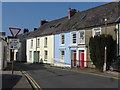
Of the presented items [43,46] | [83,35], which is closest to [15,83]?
[83,35]

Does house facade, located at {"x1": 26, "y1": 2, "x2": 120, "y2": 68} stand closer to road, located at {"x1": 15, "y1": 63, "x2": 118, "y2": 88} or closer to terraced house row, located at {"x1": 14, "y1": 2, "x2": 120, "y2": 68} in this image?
terraced house row, located at {"x1": 14, "y1": 2, "x2": 120, "y2": 68}

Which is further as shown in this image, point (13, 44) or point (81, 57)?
point (81, 57)

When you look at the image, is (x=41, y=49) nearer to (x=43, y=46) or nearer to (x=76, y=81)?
(x=43, y=46)

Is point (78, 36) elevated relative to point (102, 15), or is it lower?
lower

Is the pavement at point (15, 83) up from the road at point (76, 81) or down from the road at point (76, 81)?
up

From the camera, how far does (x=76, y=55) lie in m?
22.1

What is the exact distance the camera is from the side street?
10.4 meters

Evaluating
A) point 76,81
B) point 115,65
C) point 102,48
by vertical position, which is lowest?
point 76,81

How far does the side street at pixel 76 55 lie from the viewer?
10.4 meters

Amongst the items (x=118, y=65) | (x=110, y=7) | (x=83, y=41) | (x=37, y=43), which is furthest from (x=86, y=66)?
(x=37, y=43)

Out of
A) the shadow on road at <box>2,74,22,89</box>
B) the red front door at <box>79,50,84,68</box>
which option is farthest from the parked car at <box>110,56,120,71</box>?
the shadow on road at <box>2,74,22,89</box>

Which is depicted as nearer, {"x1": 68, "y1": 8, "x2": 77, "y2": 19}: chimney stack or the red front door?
the red front door

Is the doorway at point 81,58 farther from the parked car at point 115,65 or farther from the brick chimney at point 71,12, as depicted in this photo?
the brick chimney at point 71,12

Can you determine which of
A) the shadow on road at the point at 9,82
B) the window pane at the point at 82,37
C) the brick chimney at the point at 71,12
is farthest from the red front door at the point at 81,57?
the shadow on road at the point at 9,82
